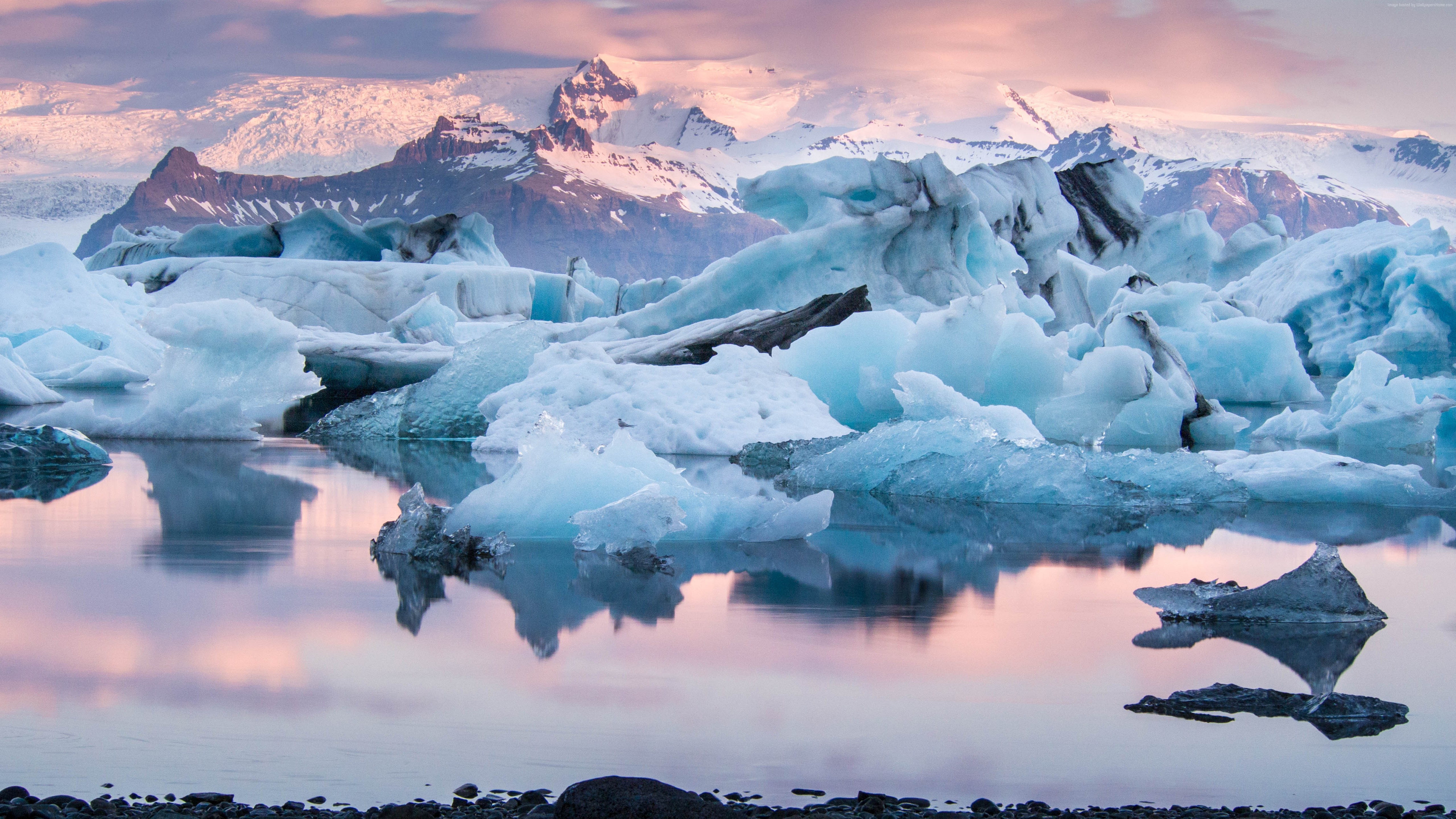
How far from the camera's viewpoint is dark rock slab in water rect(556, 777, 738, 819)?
1.33m

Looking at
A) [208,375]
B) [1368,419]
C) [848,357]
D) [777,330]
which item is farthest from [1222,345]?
[208,375]

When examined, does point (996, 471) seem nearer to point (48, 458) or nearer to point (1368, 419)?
point (48, 458)

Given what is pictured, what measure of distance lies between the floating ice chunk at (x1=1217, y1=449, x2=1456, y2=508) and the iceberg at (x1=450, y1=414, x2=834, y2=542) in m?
2.54

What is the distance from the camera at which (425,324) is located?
16453 millimetres

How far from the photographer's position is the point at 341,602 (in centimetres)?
261

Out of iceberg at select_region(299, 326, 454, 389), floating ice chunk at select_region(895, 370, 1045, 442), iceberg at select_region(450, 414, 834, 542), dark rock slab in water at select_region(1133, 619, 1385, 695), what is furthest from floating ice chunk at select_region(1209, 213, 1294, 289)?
dark rock slab in water at select_region(1133, 619, 1385, 695)

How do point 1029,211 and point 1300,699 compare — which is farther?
point 1029,211

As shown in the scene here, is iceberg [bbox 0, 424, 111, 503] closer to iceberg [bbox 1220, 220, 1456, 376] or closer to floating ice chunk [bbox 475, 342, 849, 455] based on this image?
floating ice chunk [bbox 475, 342, 849, 455]

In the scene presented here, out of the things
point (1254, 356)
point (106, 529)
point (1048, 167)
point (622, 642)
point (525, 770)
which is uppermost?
point (1048, 167)

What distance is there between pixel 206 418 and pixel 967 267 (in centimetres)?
859

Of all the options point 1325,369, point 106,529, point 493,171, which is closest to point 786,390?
point 106,529

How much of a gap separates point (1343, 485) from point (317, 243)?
63.3ft

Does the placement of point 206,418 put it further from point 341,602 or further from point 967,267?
point 967,267

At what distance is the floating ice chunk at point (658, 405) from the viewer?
270 inches
